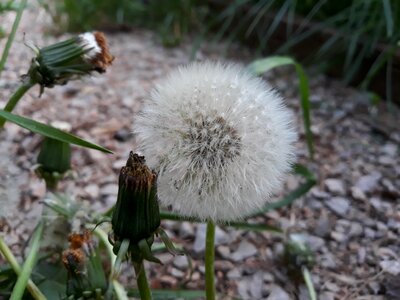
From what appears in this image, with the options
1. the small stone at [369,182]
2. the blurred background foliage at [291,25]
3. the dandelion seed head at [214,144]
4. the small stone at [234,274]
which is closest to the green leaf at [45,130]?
the dandelion seed head at [214,144]

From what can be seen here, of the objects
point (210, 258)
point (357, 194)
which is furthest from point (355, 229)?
point (210, 258)

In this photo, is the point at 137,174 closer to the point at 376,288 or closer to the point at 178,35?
the point at 376,288

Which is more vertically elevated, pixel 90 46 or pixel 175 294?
pixel 90 46

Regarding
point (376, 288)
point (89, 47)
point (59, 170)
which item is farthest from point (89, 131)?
point (376, 288)

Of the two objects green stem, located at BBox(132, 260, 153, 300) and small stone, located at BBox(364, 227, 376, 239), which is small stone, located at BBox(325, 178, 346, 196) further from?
green stem, located at BBox(132, 260, 153, 300)

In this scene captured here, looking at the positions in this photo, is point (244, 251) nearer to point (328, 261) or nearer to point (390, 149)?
point (328, 261)

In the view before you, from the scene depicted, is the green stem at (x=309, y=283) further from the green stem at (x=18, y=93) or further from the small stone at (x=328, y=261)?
the green stem at (x=18, y=93)
